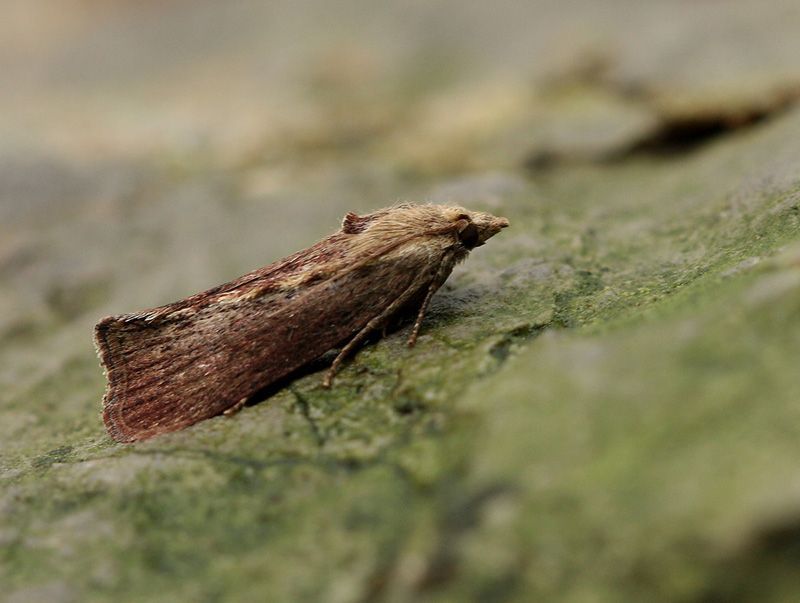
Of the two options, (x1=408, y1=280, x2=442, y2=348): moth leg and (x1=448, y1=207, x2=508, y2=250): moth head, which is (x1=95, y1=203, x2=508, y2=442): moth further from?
(x1=448, y1=207, x2=508, y2=250): moth head

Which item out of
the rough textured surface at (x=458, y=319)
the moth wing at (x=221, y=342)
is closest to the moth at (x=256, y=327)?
the moth wing at (x=221, y=342)

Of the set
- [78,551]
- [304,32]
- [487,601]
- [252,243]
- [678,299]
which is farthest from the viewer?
[304,32]

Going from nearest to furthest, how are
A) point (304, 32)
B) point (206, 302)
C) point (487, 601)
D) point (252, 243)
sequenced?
point (487, 601) < point (206, 302) < point (252, 243) < point (304, 32)

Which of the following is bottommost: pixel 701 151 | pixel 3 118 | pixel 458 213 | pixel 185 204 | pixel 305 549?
pixel 305 549

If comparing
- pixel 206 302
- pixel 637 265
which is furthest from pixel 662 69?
pixel 206 302

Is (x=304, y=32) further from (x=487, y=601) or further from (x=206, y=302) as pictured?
(x=487, y=601)

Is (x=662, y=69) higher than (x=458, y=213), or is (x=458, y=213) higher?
(x=662, y=69)

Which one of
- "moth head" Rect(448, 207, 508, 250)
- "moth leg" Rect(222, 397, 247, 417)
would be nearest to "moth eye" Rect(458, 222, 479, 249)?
"moth head" Rect(448, 207, 508, 250)
